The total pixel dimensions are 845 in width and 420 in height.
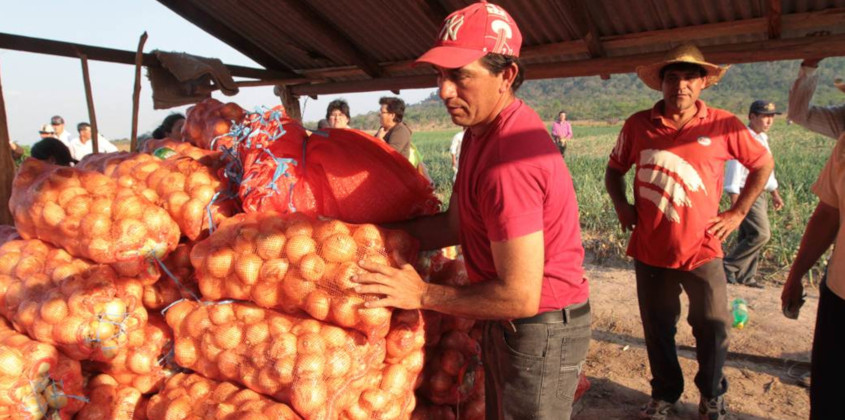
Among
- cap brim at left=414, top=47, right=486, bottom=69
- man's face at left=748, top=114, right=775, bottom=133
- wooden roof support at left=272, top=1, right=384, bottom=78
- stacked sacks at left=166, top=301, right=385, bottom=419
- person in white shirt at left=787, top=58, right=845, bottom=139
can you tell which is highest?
wooden roof support at left=272, top=1, right=384, bottom=78

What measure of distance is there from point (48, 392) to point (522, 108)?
6.56 ft

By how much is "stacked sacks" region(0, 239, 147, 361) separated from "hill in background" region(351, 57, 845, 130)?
5821cm

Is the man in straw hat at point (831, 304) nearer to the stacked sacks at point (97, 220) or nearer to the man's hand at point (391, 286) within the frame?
the man's hand at point (391, 286)

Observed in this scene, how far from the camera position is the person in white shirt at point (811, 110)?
3.00 metres

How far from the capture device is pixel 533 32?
3.75m

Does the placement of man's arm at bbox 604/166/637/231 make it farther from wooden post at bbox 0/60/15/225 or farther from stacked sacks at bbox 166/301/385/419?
wooden post at bbox 0/60/15/225

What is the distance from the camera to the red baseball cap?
61.7 inches

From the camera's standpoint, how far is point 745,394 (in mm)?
3672

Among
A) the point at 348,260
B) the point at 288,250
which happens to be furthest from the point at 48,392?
the point at 348,260

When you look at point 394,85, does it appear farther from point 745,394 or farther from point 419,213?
point 745,394

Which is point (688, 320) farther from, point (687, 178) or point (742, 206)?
point (687, 178)

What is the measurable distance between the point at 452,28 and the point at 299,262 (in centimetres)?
93

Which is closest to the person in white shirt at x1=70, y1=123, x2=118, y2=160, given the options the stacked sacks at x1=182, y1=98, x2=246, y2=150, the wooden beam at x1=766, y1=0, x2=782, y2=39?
the stacked sacks at x1=182, y1=98, x2=246, y2=150

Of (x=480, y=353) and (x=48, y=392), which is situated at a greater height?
(x=480, y=353)
